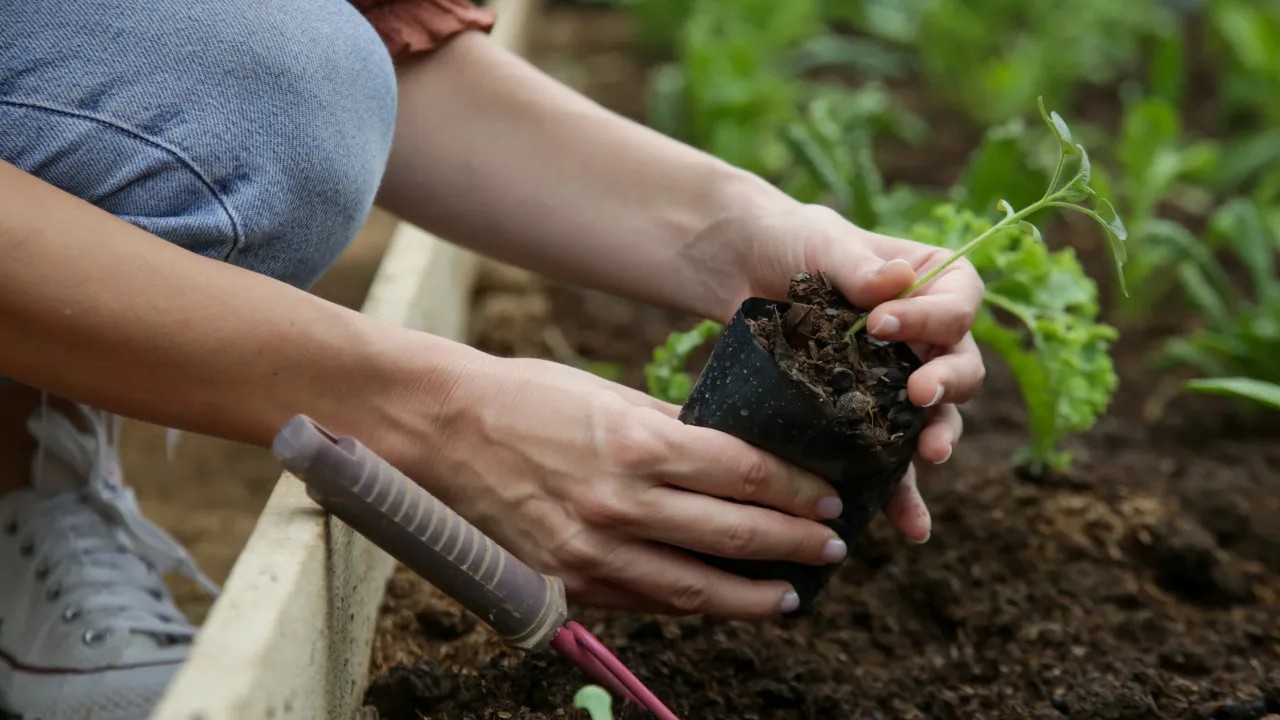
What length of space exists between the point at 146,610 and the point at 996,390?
159 cm

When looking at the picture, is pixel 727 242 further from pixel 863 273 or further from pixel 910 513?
pixel 910 513

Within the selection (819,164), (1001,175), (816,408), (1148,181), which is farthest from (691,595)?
(1148,181)

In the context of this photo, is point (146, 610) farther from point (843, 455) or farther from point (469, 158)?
point (843, 455)

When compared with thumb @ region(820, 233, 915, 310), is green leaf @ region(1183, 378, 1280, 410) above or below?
below

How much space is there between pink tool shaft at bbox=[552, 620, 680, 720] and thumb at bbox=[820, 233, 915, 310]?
442mm

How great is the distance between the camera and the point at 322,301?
119 centimetres

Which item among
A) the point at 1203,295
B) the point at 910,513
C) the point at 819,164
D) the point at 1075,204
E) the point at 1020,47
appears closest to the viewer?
the point at 1075,204

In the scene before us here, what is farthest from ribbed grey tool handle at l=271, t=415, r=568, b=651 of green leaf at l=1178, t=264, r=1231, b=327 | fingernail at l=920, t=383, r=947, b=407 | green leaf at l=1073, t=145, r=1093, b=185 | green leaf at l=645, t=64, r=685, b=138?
green leaf at l=645, t=64, r=685, b=138

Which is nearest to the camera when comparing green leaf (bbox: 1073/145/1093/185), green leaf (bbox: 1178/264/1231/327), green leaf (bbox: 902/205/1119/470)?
green leaf (bbox: 1073/145/1093/185)

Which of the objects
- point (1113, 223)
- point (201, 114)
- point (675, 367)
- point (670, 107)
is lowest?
point (670, 107)

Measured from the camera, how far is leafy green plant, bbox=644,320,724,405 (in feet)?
5.43

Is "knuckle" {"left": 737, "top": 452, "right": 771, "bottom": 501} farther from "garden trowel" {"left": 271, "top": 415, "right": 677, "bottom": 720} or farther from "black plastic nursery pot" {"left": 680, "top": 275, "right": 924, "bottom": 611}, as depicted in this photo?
"garden trowel" {"left": 271, "top": 415, "right": 677, "bottom": 720}

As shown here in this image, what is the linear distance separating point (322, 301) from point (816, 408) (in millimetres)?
472

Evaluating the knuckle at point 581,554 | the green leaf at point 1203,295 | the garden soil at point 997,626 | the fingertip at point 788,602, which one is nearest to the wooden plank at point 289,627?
the garden soil at point 997,626
